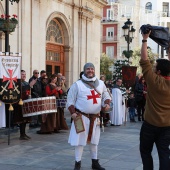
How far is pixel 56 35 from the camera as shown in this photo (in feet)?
63.6

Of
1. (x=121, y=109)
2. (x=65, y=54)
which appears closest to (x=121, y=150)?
(x=121, y=109)

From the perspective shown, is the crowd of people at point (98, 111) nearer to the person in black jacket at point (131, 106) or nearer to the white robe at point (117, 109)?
the white robe at point (117, 109)

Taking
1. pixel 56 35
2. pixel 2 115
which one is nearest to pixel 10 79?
pixel 2 115

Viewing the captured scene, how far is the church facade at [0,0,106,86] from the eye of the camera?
51.9 feet

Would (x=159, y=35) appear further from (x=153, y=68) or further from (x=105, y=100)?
(x=105, y=100)

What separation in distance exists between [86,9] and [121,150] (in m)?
13.0

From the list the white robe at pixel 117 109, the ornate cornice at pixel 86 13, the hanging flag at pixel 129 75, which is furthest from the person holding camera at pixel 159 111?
the ornate cornice at pixel 86 13

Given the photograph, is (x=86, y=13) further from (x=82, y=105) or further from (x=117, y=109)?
(x=82, y=105)

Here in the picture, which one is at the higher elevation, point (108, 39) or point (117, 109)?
point (108, 39)

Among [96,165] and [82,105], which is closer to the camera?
[82,105]

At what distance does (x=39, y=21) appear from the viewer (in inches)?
662

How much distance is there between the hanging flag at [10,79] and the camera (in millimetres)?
9169

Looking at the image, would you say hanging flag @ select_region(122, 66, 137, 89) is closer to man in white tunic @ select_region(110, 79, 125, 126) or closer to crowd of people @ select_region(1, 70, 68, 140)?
man in white tunic @ select_region(110, 79, 125, 126)

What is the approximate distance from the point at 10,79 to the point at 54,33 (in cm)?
1021
